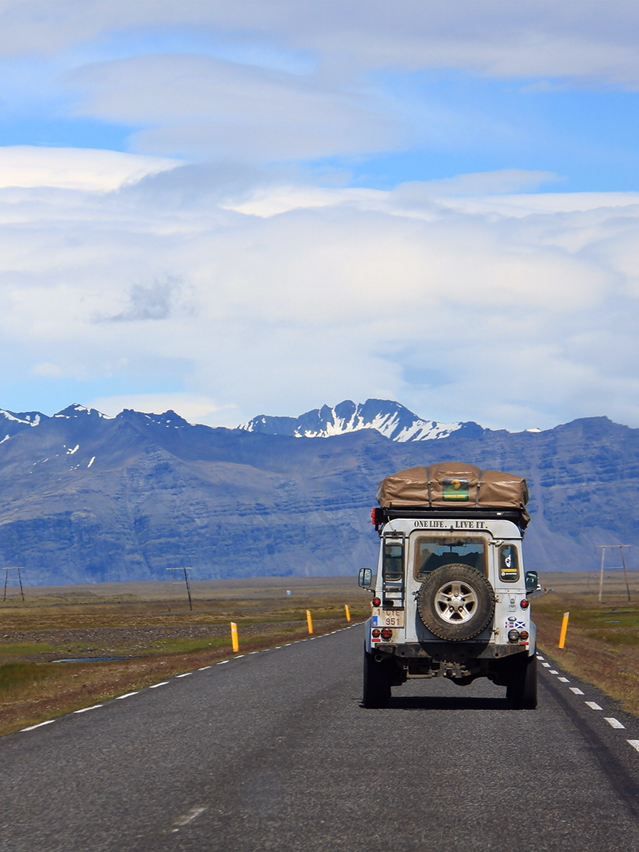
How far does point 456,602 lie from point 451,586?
28cm

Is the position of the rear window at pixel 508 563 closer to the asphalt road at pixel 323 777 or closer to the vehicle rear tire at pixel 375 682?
the asphalt road at pixel 323 777

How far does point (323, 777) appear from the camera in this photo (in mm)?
13438

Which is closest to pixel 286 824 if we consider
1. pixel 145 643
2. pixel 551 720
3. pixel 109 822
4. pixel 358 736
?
pixel 109 822

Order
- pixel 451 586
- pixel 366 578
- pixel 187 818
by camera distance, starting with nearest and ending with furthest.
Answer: pixel 187 818, pixel 451 586, pixel 366 578

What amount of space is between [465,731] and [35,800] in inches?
282

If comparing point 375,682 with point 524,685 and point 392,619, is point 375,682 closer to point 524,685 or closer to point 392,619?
point 392,619

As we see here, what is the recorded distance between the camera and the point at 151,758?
15.3 m

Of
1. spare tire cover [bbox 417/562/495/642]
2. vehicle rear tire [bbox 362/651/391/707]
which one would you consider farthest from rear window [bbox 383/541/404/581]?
vehicle rear tire [bbox 362/651/391/707]

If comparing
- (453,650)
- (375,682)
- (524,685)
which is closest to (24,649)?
(375,682)

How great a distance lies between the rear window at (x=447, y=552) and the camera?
21.0 meters

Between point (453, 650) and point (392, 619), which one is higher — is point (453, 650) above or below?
below

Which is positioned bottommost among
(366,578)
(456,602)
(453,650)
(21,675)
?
(21,675)

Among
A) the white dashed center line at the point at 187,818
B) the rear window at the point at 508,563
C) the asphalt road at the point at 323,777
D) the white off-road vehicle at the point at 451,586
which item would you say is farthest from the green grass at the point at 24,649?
the white dashed center line at the point at 187,818

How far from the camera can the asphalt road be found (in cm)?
1041
